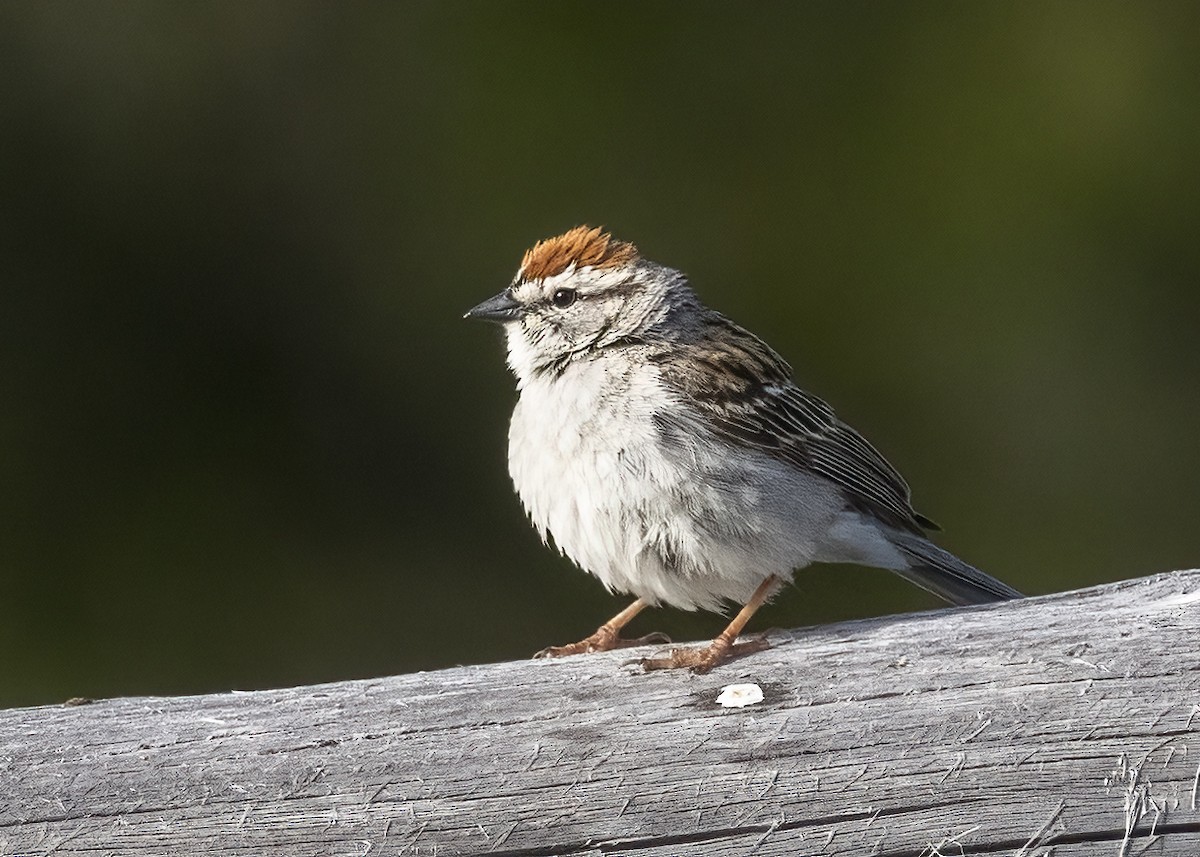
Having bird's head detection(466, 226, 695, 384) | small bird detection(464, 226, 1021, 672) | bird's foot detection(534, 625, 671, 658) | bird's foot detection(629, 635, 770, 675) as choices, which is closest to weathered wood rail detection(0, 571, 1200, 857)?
bird's foot detection(629, 635, 770, 675)

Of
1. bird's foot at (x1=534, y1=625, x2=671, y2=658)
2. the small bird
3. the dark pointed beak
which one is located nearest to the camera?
the small bird

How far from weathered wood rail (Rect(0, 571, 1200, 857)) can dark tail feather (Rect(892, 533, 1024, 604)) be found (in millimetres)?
1167

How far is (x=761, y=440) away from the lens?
3377 mm

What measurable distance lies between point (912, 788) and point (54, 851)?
1.29 meters

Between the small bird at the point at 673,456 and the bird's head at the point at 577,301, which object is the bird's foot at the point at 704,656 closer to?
the small bird at the point at 673,456

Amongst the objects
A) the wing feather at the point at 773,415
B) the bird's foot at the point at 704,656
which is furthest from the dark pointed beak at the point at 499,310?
the bird's foot at the point at 704,656

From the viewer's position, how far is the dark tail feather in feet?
11.3

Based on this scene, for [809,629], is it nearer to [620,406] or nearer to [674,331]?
[620,406]

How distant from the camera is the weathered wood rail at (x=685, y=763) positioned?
2.04 m

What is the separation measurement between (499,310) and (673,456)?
0.76 metres

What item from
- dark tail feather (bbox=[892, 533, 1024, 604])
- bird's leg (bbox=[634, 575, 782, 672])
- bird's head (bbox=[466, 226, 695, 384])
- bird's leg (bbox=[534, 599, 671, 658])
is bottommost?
dark tail feather (bbox=[892, 533, 1024, 604])

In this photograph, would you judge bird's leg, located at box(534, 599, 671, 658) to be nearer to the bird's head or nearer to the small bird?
the small bird

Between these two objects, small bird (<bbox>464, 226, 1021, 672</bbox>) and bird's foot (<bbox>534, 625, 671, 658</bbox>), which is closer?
small bird (<bbox>464, 226, 1021, 672</bbox>)

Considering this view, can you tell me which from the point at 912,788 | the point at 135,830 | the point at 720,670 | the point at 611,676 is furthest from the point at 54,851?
the point at 912,788
